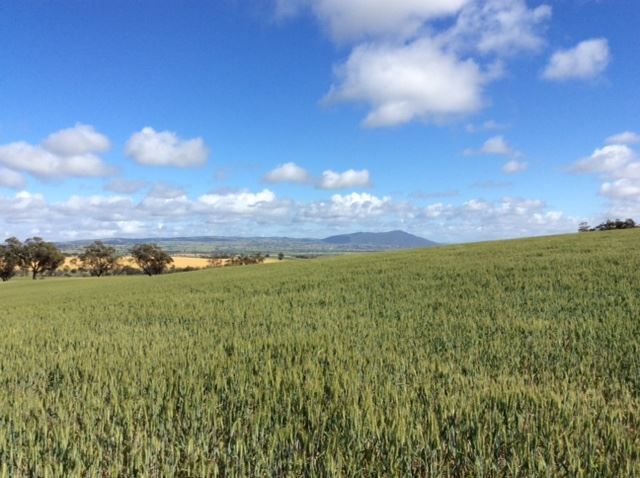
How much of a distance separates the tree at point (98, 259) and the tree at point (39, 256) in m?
5.81

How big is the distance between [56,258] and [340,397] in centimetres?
11133

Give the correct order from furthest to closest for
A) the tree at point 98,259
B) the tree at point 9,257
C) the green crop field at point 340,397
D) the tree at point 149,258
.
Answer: the tree at point 149,258 → the tree at point 98,259 → the tree at point 9,257 → the green crop field at point 340,397

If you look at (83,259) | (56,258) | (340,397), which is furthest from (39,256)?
(340,397)

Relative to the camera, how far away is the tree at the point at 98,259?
10006 cm

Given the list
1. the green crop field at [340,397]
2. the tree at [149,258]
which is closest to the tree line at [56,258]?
the tree at [149,258]

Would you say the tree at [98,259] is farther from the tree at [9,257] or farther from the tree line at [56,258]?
the tree at [9,257]

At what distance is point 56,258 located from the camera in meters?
95.2

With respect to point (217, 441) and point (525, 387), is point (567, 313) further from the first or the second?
point (217, 441)

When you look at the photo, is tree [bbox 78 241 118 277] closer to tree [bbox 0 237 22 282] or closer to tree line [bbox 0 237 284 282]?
tree line [bbox 0 237 284 282]

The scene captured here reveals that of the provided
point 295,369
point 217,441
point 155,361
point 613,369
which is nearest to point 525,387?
point 613,369

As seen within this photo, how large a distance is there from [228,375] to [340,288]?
11.9 metres

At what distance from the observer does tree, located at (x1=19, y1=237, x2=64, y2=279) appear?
92438 mm

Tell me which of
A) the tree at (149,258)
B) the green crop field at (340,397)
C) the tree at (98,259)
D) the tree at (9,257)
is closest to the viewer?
the green crop field at (340,397)

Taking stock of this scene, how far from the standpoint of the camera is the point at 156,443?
3.14 m
